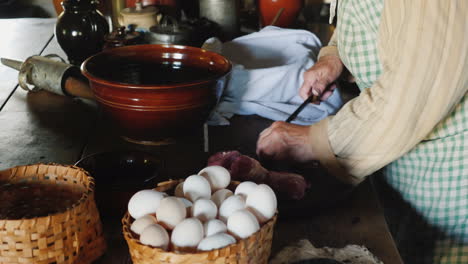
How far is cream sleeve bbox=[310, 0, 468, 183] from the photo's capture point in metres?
0.97

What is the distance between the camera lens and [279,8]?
7.81 ft

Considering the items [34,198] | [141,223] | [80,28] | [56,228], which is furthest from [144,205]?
[80,28]

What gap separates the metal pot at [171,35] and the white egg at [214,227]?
1249 mm

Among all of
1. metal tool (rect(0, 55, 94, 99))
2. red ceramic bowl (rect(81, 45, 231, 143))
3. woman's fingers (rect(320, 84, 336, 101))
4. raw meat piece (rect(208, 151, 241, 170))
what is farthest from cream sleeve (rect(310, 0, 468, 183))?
metal tool (rect(0, 55, 94, 99))

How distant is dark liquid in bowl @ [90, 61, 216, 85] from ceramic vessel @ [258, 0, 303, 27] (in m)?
1.08

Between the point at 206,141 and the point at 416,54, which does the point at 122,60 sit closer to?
the point at 206,141

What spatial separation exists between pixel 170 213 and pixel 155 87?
0.52m

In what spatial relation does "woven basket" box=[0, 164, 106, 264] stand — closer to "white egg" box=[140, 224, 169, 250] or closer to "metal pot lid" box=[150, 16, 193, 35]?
"white egg" box=[140, 224, 169, 250]

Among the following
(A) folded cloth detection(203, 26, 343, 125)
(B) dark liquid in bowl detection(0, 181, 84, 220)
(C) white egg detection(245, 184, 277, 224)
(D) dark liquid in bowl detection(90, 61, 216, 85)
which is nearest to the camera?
(C) white egg detection(245, 184, 277, 224)

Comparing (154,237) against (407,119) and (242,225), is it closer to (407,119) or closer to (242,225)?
(242,225)

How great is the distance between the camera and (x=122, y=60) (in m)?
1.45

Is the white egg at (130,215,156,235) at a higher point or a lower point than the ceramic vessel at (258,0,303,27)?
higher

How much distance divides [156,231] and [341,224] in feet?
1.52

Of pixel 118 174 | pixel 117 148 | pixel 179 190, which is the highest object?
pixel 179 190
